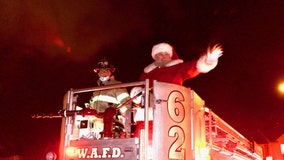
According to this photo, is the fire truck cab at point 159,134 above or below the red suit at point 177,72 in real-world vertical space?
below

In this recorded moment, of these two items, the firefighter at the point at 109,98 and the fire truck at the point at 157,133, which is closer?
the fire truck at the point at 157,133

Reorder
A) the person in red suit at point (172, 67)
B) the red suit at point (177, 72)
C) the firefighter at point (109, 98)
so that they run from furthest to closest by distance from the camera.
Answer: the firefighter at point (109, 98) < the red suit at point (177, 72) < the person in red suit at point (172, 67)

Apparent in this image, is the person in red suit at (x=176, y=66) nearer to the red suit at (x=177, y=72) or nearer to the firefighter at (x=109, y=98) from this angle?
the red suit at (x=177, y=72)

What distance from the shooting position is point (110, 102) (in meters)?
6.65

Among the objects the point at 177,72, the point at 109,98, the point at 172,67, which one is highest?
the point at 172,67

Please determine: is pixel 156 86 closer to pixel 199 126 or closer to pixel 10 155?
pixel 199 126

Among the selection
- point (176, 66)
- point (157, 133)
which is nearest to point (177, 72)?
point (176, 66)

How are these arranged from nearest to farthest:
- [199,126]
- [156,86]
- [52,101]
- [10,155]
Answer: [156,86], [199,126], [52,101], [10,155]

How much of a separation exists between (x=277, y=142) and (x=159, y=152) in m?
26.5

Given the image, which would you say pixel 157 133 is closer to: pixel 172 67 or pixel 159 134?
pixel 159 134

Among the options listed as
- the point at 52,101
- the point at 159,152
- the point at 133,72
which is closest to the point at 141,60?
the point at 133,72

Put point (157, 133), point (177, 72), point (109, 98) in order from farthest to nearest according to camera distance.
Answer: point (109, 98) → point (177, 72) → point (157, 133)

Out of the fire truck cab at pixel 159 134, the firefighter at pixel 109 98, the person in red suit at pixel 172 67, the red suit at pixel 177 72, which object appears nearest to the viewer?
the fire truck cab at pixel 159 134

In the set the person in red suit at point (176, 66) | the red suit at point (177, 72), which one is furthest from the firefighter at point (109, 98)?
the red suit at point (177, 72)
